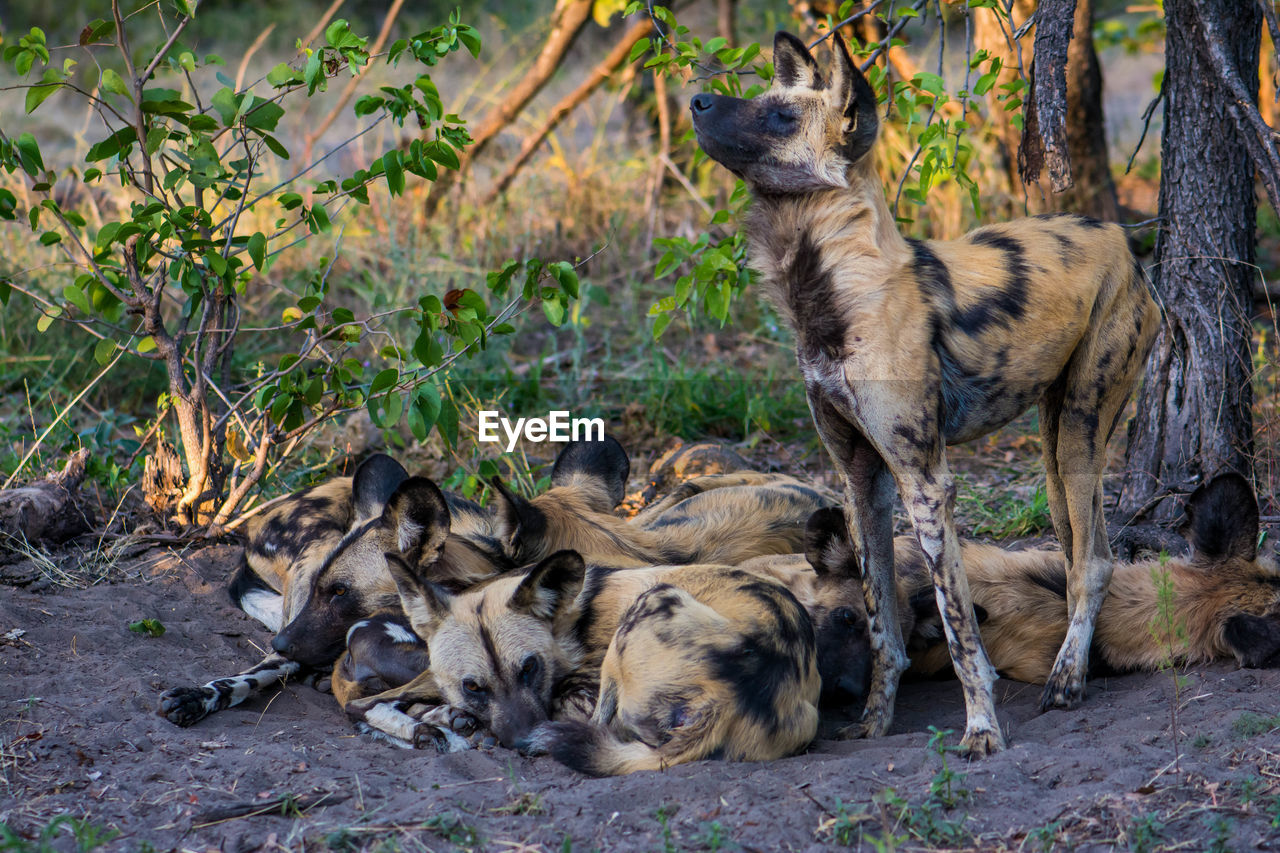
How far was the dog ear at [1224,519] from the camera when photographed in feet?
11.4

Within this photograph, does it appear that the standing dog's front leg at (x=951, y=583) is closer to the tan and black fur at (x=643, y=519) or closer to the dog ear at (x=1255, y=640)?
the dog ear at (x=1255, y=640)

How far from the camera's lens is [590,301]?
6898 mm

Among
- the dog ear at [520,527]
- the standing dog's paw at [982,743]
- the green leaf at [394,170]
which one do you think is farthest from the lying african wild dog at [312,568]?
the standing dog's paw at [982,743]

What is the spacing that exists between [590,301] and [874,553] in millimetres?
3812

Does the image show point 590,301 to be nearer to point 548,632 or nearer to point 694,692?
point 548,632

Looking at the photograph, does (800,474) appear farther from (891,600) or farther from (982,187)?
(982,187)

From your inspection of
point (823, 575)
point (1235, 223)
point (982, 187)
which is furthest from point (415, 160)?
point (982, 187)

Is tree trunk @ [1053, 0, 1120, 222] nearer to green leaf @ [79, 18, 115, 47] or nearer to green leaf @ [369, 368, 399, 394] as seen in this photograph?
green leaf @ [369, 368, 399, 394]

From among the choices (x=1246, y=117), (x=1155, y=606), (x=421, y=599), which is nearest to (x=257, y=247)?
(x=421, y=599)

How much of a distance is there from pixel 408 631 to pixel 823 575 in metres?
1.35

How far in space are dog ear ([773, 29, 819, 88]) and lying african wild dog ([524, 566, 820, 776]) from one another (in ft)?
4.60

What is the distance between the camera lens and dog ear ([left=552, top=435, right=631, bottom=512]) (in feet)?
14.2

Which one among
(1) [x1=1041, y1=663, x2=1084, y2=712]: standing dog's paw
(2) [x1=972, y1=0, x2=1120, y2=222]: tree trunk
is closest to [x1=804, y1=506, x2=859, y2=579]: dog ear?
(1) [x1=1041, y1=663, x2=1084, y2=712]: standing dog's paw

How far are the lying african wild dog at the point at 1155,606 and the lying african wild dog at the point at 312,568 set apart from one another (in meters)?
1.54
